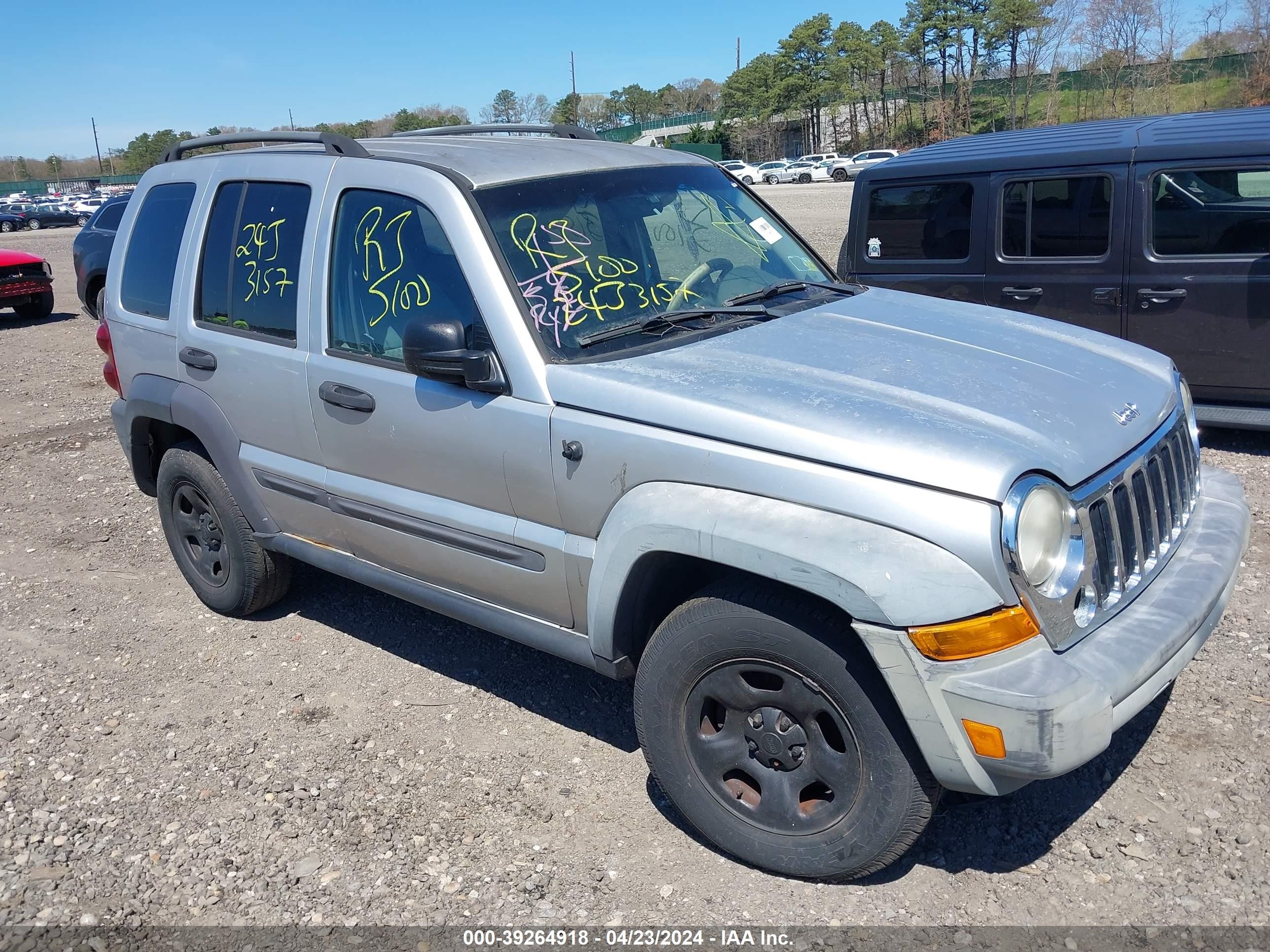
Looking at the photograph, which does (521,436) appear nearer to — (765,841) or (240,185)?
(765,841)

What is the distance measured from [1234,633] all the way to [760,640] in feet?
8.19

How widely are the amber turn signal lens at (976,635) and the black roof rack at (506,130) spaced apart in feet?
10.6

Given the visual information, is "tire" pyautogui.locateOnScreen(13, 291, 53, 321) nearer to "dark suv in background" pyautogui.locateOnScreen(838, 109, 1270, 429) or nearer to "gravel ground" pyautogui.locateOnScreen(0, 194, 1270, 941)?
"gravel ground" pyautogui.locateOnScreen(0, 194, 1270, 941)

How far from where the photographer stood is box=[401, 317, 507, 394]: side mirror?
3.14 m

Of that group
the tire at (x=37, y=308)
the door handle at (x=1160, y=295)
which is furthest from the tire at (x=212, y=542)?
the tire at (x=37, y=308)

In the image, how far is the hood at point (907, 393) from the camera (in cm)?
254

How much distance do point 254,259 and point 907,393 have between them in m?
2.70

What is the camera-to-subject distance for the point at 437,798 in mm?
3439

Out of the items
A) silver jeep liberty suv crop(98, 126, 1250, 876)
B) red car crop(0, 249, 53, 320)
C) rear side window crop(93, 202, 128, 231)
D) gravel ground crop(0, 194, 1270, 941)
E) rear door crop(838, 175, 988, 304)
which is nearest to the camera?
silver jeep liberty suv crop(98, 126, 1250, 876)

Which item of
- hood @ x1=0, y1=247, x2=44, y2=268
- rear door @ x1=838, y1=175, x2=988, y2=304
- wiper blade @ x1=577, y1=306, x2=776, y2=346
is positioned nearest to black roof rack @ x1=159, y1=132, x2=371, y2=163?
wiper blade @ x1=577, y1=306, x2=776, y2=346

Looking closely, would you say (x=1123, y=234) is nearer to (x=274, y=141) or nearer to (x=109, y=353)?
(x=274, y=141)

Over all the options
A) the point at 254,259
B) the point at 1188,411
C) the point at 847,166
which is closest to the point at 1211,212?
the point at 1188,411

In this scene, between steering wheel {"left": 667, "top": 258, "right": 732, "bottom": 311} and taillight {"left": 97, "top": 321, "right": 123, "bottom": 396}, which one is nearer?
steering wheel {"left": 667, "top": 258, "right": 732, "bottom": 311}

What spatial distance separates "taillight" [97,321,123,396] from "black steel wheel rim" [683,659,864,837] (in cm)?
353
